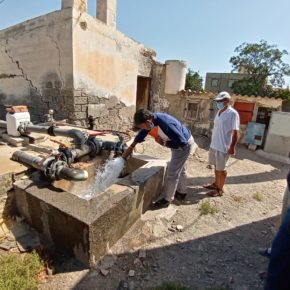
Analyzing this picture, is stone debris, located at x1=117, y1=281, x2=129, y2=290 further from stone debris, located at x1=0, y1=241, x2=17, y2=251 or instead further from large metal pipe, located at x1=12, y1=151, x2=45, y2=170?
large metal pipe, located at x1=12, y1=151, x2=45, y2=170

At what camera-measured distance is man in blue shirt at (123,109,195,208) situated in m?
2.89

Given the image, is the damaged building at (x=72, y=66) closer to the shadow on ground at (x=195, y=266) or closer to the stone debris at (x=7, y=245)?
the stone debris at (x=7, y=245)

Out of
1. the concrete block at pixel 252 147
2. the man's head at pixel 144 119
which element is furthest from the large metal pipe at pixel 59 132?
the concrete block at pixel 252 147

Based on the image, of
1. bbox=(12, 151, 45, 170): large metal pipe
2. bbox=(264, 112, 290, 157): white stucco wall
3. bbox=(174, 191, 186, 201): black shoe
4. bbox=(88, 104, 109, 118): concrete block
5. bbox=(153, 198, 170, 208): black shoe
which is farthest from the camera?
bbox=(264, 112, 290, 157): white stucco wall

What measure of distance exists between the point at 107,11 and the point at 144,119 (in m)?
5.10

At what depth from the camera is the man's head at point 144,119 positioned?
283 centimetres

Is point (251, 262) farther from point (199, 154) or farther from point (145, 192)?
point (199, 154)

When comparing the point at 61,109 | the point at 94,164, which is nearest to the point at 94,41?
the point at 61,109

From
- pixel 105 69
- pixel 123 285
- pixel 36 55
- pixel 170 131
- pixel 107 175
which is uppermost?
pixel 36 55

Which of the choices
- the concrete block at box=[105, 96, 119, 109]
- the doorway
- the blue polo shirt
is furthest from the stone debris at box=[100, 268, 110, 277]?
the doorway

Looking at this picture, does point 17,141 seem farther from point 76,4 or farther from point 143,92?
point 143,92

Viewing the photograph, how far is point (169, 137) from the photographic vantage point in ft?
10.0

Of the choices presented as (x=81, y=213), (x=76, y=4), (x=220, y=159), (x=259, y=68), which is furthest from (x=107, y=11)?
(x=259, y=68)

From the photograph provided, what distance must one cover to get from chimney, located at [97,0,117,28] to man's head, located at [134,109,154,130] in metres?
4.83
